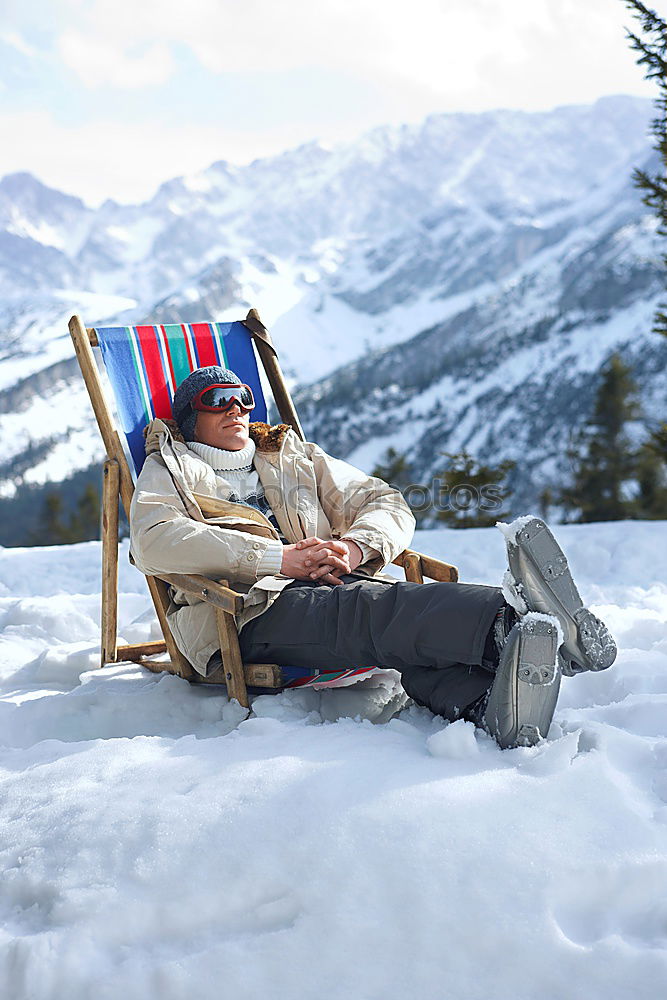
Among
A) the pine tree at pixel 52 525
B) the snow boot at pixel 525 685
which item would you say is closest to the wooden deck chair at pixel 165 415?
the snow boot at pixel 525 685

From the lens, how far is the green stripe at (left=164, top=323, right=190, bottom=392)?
4125mm

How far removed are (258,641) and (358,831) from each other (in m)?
1.15

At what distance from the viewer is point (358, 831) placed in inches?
79.0

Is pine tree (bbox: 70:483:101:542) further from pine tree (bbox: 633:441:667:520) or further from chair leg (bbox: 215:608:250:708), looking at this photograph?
chair leg (bbox: 215:608:250:708)

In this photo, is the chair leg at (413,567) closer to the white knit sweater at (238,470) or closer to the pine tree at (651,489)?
the white knit sweater at (238,470)

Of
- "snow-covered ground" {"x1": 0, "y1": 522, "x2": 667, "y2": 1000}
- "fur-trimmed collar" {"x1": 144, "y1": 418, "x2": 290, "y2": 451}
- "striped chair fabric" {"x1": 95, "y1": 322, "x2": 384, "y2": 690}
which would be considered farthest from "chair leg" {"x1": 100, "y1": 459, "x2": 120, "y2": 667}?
"snow-covered ground" {"x1": 0, "y1": 522, "x2": 667, "y2": 1000}

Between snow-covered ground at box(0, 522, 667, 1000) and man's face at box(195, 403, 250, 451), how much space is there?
1313 mm

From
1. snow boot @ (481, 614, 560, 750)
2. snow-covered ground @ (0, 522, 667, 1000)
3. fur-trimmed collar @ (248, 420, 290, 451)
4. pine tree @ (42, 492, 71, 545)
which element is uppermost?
fur-trimmed collar @ (248, 420, 290, 451)

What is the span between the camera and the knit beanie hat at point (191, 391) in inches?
145

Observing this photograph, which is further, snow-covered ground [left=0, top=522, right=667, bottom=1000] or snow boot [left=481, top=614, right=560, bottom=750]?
snow boot [left=481, top=614, right=560, bottom=750]

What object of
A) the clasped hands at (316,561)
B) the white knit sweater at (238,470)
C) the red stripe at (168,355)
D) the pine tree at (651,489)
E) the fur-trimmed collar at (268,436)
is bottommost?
the pine tree at (651,489)

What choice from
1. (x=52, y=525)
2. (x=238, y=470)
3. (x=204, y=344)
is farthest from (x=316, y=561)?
(x=52, y=525)

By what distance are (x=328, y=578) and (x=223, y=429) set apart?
0.90m

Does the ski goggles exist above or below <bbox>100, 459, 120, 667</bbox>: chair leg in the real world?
above
